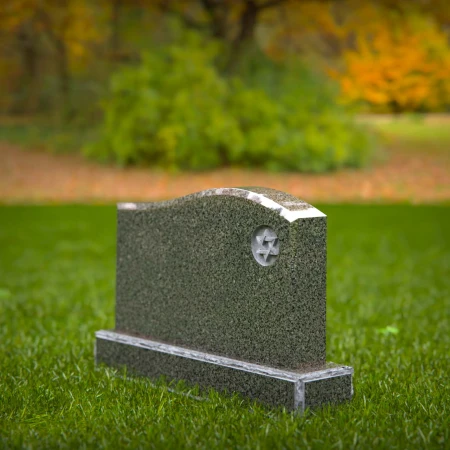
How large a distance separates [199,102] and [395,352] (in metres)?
16.3

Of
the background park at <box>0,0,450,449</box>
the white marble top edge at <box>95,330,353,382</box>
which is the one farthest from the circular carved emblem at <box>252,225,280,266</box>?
the background park at <box>0,0,450,449</box>

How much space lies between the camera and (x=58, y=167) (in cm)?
2197

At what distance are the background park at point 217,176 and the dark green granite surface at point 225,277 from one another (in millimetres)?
343

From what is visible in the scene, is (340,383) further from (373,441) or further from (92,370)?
(92,370)

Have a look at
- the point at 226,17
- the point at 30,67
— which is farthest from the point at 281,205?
the point at 30,67

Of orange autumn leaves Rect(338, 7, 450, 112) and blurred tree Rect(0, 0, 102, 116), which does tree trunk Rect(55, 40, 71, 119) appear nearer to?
blurred tree Rect(0, 0, 102, 116)

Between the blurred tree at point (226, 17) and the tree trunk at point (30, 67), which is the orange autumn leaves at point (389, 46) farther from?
the tree trunk at point (30, 67)

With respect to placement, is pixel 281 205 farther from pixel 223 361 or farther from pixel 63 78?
pixel 63 78

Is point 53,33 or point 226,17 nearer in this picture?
point 226,17

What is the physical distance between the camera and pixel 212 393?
14.3 feet

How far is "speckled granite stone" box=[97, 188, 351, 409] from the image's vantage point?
13.5 feet

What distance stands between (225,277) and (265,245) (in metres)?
0.39

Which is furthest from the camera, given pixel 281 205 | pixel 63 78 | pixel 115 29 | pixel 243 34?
pixel 63 78

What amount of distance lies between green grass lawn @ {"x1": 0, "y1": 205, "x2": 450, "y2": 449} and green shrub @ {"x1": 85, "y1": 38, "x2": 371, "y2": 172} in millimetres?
10222
